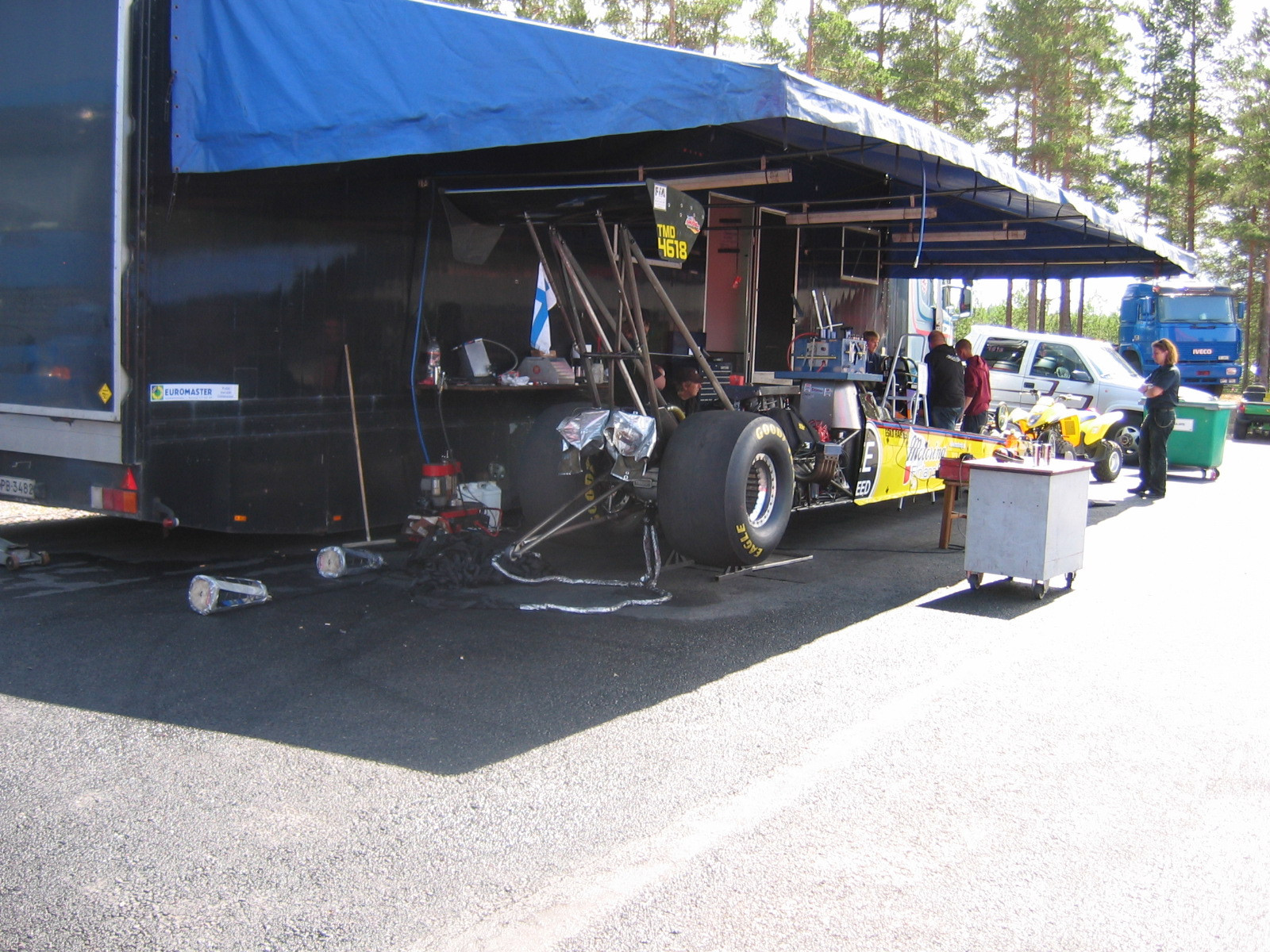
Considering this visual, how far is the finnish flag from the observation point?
886 centimetres

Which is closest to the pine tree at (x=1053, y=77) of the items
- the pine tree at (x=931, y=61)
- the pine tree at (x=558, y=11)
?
the pine tree at (x=931, y=61)

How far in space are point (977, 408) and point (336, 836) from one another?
34.7 ft

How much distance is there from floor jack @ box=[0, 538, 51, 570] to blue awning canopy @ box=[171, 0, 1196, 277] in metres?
2.71

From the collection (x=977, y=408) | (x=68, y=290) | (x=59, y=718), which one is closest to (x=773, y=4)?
(x=977, y=408)

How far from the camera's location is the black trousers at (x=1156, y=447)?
12.3 meters

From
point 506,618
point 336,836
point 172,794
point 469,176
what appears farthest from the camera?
point 469,176

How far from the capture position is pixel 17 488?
656cm

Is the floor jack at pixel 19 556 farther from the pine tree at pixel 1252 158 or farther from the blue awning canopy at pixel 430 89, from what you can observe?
the pine tree at pixel 1252 158

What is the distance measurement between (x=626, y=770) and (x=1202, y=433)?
1338cm

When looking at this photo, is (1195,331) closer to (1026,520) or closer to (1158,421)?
(1158,421)

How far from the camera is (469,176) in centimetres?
762

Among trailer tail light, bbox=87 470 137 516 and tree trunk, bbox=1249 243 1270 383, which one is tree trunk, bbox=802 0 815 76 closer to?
tree trunk, bbox=1249 243 1270 383

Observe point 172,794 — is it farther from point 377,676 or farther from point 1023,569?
point 1023,569

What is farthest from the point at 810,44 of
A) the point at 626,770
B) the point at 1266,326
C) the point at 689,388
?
the point at 626,770
